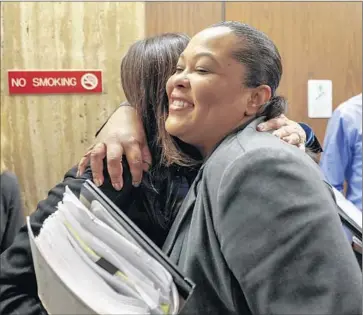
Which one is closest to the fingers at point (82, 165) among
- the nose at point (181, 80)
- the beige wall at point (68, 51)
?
the nose at point (181, 80)

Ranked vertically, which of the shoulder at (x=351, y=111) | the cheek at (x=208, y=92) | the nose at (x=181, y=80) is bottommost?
the shoulder at (x=351, y=111)

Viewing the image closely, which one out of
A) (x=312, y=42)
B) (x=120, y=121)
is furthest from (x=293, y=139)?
(x=312, y=42)

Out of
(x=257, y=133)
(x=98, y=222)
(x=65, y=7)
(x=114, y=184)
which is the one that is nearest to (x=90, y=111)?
(x=65, y=7)

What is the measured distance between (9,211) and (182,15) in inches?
49.8

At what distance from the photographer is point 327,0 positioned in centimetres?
252

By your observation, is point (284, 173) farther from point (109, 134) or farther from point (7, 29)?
point (7, 29)

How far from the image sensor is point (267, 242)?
25.8 inches

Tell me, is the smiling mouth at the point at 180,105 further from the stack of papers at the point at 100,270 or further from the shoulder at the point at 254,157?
the stack of papers at the point at 100,270

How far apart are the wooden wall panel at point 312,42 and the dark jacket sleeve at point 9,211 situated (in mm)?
1316

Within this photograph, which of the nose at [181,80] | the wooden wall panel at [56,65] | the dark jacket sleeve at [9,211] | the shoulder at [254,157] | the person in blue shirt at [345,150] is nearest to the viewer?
the shoulder at [254,157]

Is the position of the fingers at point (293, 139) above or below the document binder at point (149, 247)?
above

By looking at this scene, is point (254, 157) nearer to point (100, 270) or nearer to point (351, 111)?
point (100, 270)

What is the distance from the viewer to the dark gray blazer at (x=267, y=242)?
0.64m

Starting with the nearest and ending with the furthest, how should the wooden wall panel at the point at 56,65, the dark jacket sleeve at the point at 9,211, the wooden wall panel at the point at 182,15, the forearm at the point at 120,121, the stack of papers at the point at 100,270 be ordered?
the stack of papers at the point at 100,270 < the forearm at the point at 120,121 < the dark jacket sleeve at the point at 9,211 < the wooden wall panel at the point at 56,65 < the wooden wall panel at the point at 182,15
